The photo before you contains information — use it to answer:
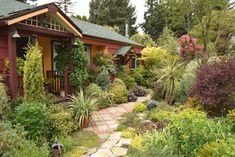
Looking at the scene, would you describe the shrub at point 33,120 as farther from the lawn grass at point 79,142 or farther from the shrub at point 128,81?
the shrub at point 128,81

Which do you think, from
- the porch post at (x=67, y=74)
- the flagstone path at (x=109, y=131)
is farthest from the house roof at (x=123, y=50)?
the porch post at (x=67, y=74)

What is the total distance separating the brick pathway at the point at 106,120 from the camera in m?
8.50

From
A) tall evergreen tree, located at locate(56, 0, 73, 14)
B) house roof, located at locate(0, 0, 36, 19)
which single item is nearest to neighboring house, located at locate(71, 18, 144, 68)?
house roof, located at locate(0, 0, 36, 19)

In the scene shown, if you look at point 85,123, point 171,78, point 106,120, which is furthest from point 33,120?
point 171,78

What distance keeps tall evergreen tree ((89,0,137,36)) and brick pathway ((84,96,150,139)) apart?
29842 mm

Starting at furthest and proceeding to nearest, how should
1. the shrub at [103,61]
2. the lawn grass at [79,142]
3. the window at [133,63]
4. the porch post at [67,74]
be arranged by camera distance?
1. the window at [133,63]
2. the shrub at [103,61]
3. the porch post at [67,74]
4. the lawn grass at [79,142]

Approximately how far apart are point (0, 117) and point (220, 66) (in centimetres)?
632

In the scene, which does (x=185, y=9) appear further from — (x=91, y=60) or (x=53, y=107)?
(x=53, y=107)

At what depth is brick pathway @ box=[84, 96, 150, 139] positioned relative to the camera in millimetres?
8496

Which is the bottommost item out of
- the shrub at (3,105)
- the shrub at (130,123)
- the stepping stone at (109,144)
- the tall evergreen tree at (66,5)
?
the stepping stone at (109,144)

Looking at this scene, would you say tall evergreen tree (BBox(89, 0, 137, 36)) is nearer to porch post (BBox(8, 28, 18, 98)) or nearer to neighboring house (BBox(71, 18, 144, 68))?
neighboring house (BBox(71, 18, 144, 68))

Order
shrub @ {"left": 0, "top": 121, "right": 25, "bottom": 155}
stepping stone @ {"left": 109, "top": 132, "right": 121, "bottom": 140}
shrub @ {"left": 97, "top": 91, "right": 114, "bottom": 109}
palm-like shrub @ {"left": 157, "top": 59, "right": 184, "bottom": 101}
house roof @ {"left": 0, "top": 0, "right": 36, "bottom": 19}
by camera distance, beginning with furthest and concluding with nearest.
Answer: shrub @ {"left": 97, "top": 91, "right": 114, "bottom": 109}, palm-like shrub @ {"left": 157, "top": 59, "right": 184, "bottom": 101}, house roof @ {"left": 0, "top": 0, "right": 36, "bottom": 19}, stepping stone @ {"left": 109, "top": 132, "right": 121, "bottom": 140}, shrub @ {"left": 0, "top": 121, "right": 25, "bottom": 155}

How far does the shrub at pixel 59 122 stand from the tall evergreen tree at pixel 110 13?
3361 centimetres

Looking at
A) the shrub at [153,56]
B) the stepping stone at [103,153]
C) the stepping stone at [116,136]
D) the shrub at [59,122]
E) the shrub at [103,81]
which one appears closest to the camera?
the stepping stone at [103,153]
